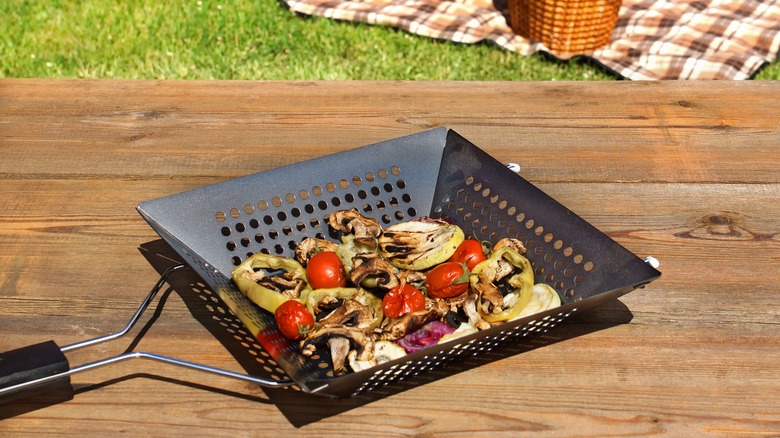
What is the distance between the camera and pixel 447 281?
1297 mm

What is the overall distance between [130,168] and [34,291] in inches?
16.5

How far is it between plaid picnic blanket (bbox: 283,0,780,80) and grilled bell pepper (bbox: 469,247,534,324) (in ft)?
7.67

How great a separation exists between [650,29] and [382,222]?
2.58 meters

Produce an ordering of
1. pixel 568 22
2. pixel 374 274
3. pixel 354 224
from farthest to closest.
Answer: pixel 568 22, pixel 354 224, pixel 374 274

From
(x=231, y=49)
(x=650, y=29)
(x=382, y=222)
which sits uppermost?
(x=382, y=222)

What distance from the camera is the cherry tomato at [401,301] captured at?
1256 mm

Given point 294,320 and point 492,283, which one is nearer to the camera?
point 294,320

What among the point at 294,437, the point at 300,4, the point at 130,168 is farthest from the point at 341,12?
the point at 294,437

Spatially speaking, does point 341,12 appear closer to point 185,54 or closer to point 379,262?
point 185,54

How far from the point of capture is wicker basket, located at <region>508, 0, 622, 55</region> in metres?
3.47

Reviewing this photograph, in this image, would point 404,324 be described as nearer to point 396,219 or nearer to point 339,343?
point 339,343

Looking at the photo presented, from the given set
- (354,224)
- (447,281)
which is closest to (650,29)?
(354,224)

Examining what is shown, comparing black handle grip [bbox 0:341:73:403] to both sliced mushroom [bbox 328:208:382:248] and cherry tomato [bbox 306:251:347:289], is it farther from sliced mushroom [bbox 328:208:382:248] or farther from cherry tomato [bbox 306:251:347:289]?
sliced mushroom [bbox 328:208:382:248]

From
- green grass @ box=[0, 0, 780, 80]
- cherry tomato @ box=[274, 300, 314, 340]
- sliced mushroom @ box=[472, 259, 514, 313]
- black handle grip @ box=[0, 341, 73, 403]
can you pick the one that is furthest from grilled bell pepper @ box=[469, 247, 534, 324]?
green grass @ box=[0, 0, 780, 80]
